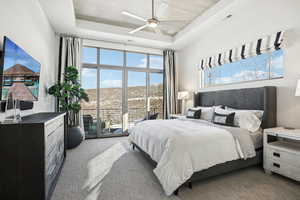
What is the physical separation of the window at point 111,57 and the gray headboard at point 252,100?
296cm

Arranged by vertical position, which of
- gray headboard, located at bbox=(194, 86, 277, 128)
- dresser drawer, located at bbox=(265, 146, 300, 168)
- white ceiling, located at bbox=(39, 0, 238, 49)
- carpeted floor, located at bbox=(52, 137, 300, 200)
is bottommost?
carpeted floor, located at bbox=(52, 137, 300, 200)

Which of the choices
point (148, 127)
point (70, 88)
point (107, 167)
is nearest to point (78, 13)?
point (70, 88)

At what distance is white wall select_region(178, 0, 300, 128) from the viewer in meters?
2.39

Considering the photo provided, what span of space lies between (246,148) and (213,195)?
37.0 inches

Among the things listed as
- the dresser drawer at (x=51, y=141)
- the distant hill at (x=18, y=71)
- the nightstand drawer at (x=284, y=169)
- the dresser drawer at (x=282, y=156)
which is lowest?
the nightstand drawer at (x=284, y=169)

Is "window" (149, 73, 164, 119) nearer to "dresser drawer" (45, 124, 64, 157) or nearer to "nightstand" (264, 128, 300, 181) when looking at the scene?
"nightstand" (264, 128, 300, 181)

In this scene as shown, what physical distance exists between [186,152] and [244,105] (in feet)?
6.82

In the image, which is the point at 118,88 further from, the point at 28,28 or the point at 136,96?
the point at 28,28

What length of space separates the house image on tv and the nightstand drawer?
362 cm

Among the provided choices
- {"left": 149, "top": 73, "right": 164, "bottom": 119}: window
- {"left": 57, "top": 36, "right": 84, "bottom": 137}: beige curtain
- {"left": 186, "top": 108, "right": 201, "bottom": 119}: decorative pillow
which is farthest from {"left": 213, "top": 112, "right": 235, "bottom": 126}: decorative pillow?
{"left": 57, "top": 36, "right": 84, "bottom": 137}: beige curtain

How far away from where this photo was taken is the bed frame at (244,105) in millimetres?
2025

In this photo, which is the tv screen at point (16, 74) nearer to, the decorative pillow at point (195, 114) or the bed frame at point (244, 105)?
the bed frame at point (244, 105)

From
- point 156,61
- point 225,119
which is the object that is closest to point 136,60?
point 156,61

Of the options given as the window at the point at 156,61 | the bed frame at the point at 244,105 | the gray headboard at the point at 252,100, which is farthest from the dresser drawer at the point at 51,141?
the window at the point at 156,61
